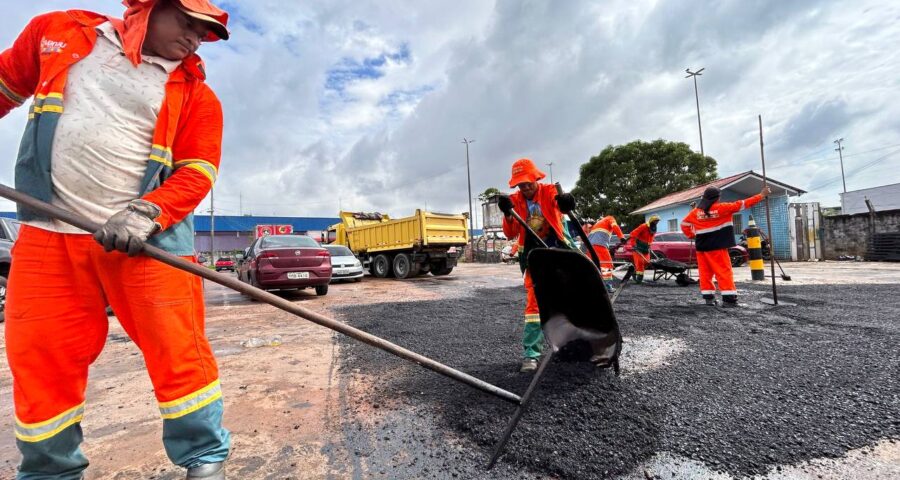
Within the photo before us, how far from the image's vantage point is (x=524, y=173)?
3.10m

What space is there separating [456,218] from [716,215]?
357 inches

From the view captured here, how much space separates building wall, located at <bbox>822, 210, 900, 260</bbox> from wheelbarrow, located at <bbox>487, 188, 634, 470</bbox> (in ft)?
61.8

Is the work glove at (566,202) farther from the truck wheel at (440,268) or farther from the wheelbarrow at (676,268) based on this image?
the truck wheel at (440,268)

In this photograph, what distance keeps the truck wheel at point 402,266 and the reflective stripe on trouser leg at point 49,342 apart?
1199 centimetres

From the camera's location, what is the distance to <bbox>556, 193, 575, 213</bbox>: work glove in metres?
2.72

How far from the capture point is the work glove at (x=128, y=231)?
48.9 inches

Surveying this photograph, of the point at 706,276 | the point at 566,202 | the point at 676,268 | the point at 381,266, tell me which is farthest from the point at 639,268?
the point at 381,266

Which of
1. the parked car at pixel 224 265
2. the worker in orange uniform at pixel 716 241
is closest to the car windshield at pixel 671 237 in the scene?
the worker in orange uniform at pixel 716 241

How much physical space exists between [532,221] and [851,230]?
61.5 feet

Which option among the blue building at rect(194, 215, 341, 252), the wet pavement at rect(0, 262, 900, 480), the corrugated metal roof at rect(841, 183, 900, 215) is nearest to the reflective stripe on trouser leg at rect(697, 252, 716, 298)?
the wet pavement at rect(0, 262, 900, 480)

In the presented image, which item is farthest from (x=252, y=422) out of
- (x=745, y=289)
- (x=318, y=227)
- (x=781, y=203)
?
(x=318, y=227)

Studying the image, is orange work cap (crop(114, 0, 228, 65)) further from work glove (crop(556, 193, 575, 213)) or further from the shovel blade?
work glove (crop(556, 193, 575, 213))

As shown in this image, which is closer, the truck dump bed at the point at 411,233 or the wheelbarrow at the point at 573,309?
the wheelbarrow at the point at 573,309

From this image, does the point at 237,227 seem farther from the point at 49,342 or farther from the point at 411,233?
the point at 49,342
